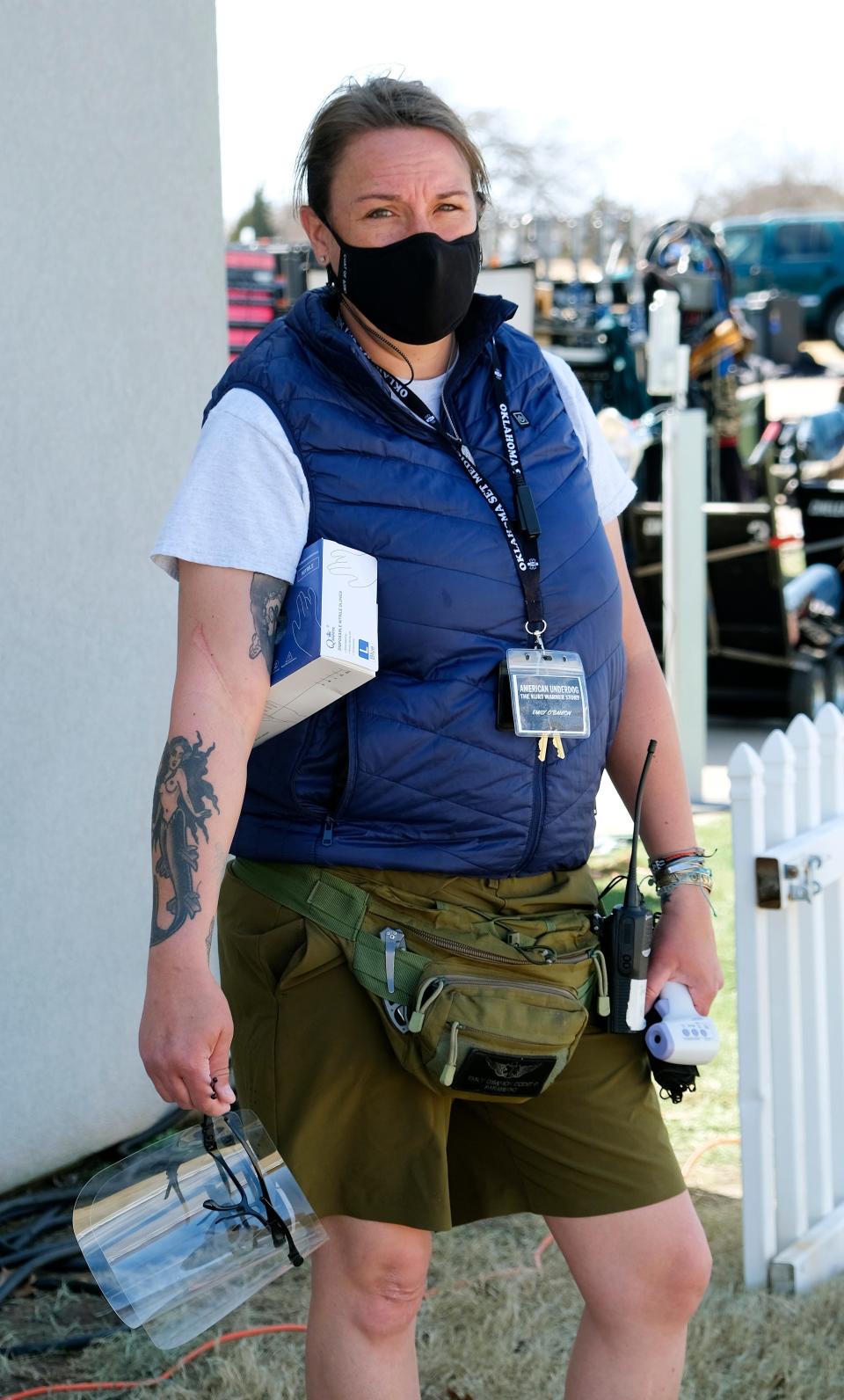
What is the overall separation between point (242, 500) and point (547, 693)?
0.44m

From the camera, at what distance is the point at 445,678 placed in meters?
1.86

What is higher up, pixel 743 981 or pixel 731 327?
pixel 731 327

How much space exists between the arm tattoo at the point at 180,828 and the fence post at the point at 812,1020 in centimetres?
170

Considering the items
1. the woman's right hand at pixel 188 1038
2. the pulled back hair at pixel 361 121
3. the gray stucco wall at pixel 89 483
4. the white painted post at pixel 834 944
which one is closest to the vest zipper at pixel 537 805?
the woman's right hand at pixel 188 1038

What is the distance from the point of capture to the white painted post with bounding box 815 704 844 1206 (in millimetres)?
3184

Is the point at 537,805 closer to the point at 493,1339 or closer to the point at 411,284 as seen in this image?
the point at 411,284

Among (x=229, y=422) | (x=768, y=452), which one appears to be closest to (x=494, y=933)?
(x=229, y=422)

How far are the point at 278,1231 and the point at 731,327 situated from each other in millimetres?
8695

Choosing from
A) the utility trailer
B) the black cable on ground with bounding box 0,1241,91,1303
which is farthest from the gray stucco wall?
the utility trailer

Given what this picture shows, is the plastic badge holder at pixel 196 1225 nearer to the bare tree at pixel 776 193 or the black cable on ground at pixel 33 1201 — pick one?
the black cable on ground at pixel 33 1201

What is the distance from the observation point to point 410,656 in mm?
1855

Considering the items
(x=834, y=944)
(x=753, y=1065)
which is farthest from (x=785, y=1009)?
(x=834, y=944)

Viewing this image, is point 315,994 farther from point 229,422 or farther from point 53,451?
point 53,451

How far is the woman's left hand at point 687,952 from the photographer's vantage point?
2.10m
